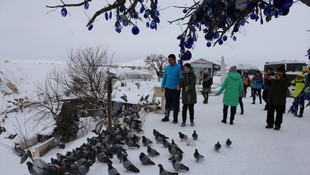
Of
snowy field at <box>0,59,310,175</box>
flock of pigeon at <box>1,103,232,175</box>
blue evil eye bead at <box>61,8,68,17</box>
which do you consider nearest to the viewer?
blue evil eye bead at <box>61,8,68,17</box>

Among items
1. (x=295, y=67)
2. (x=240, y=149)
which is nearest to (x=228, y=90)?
(x=240, y=149)

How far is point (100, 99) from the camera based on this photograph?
31.9 feet

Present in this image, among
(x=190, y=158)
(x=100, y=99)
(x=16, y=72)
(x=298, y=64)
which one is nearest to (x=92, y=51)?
(x=100, y=99)

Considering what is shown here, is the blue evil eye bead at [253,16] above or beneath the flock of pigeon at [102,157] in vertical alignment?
above

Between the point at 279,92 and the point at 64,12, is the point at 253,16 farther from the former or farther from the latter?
the point at 279,92

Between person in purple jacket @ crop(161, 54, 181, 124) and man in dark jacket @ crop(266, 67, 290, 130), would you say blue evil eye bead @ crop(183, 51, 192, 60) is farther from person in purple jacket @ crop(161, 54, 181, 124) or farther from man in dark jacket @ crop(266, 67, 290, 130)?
man in dark jacket @ crop(266, 67, 290, 130)

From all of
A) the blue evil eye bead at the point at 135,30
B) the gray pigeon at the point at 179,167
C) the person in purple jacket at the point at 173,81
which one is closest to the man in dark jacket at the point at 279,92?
the person in purple jacket at the point at 173,81

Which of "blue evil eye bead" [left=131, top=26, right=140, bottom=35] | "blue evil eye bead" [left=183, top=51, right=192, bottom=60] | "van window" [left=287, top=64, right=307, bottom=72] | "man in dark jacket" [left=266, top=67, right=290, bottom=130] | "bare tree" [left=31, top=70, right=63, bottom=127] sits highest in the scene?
"van window" [left=287, top=64, right=307, bottom=72]

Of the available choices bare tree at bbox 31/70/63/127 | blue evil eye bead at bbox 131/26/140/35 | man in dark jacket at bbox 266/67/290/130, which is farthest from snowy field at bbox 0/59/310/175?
bare tree at bbox 31/70/63/127

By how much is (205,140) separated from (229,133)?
2.97ft

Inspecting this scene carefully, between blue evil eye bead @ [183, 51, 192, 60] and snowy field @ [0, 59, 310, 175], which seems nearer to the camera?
blue evil eye bead @ [183, 51, 192, 60]

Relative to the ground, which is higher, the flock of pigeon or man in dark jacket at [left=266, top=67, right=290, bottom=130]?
man in dark jacket at [left=266, top=67, right=290, bottom=130]

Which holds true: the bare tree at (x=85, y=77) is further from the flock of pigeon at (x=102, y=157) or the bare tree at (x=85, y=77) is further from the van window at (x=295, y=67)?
the van window at (x=295, y=67)

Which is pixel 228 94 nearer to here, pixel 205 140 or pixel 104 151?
pixel 205 140
